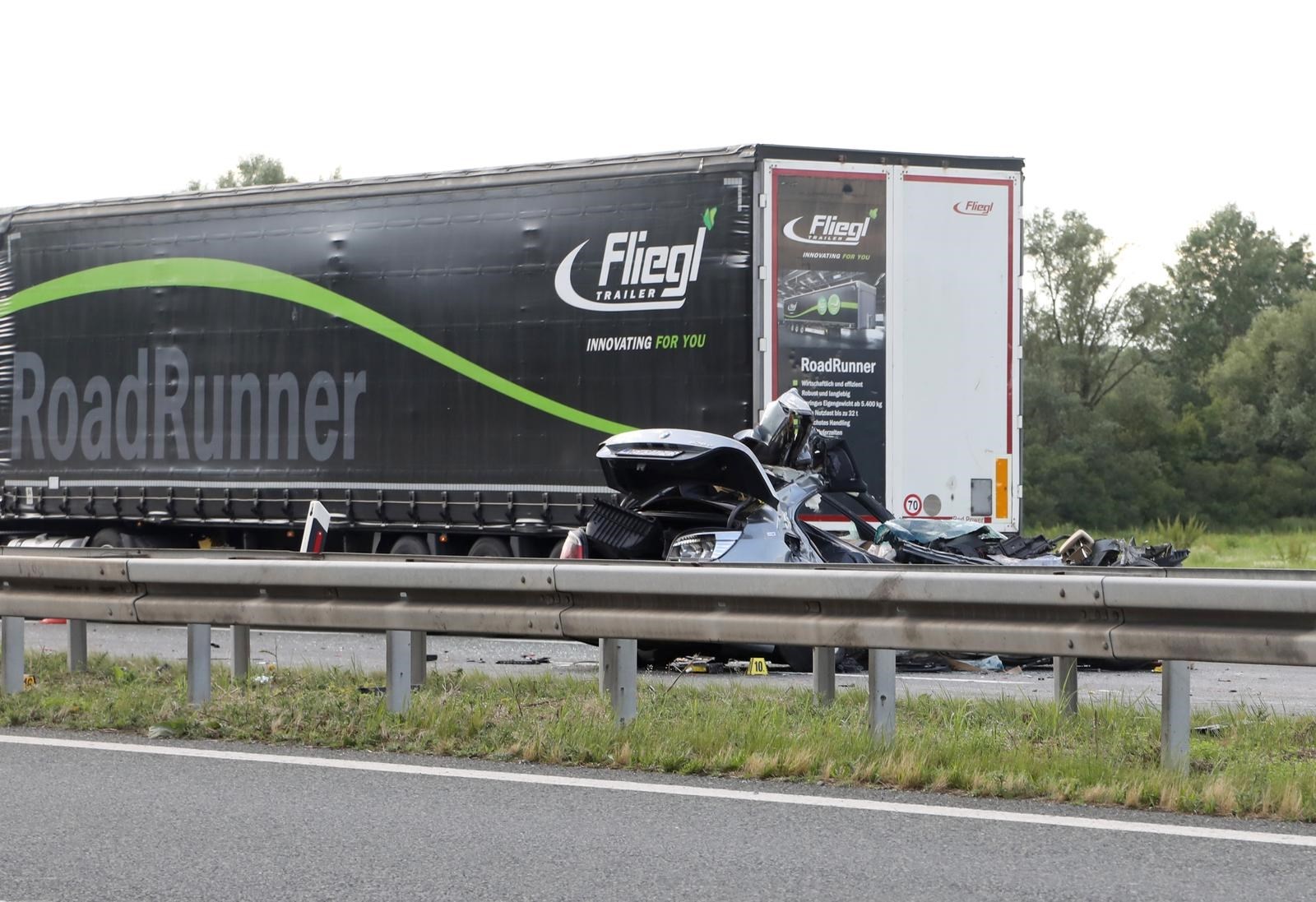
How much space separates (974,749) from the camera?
22.0ft

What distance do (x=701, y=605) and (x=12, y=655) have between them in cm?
380

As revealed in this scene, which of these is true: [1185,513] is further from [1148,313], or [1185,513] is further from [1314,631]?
[1314,631]

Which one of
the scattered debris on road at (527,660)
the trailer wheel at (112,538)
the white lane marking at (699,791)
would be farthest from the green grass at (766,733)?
the trailer wheel at (112,538)

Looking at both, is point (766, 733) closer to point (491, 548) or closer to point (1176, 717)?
point (1176, 717)

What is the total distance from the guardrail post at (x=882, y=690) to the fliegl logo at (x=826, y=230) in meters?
7.63

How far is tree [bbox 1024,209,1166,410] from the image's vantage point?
61.4 metres

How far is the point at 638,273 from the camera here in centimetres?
1496

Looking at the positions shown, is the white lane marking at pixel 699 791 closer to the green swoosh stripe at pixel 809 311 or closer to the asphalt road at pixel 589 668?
the asphalt road at pixel 589 668

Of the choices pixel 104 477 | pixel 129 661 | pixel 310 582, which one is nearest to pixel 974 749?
pixel 310 582

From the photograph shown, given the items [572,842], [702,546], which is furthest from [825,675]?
[572,842]

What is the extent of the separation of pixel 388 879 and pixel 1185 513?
171 feet

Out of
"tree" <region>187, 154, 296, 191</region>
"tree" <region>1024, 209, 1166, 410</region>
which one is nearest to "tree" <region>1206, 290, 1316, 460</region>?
"tree" <region>1024, 209, 1166, 410</region>

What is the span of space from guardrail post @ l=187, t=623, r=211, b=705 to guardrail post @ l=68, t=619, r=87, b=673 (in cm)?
160

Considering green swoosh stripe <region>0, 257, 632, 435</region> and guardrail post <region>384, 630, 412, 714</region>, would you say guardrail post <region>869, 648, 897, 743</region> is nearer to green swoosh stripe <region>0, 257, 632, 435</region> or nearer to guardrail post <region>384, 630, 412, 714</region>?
guardrail post <region>384, 630, 412, 714</region>
